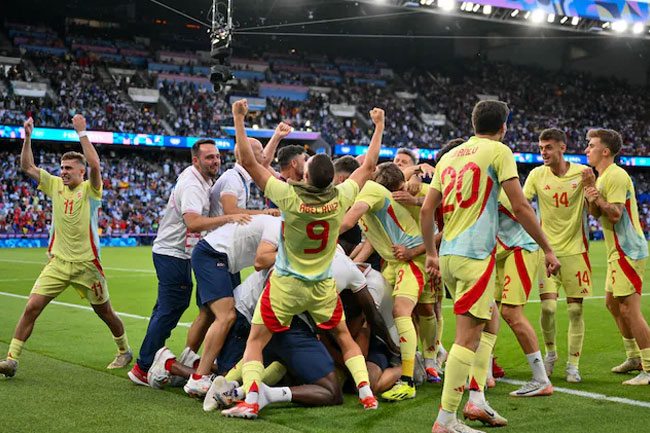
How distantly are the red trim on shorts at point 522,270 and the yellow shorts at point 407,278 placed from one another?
85 centimetres

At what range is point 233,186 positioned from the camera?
625cm

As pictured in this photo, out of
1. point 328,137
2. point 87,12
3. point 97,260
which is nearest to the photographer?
point 97,260

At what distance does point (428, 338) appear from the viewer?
22.3 feet

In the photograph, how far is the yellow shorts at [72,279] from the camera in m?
7.12

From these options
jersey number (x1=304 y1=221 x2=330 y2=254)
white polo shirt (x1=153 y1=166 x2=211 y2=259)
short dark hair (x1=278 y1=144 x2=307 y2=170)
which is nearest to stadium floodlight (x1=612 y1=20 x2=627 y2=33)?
short dark hair (x1=278 y1=144 x2=307 y2=170)

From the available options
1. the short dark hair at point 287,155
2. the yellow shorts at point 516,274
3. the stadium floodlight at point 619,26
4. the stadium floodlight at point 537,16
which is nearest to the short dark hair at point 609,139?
the yellow shorts at point 516,274

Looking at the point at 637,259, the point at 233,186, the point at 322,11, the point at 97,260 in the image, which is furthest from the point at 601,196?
the point at 322,11

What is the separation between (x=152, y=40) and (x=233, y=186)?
47233mm

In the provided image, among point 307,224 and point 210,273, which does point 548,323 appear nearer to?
point 307,224

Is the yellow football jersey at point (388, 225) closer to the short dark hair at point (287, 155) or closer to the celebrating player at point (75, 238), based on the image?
the short dark hair at point (287, 155)

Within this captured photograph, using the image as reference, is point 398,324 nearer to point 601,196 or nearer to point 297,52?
point 601,196

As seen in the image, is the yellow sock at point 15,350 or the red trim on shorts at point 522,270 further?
the yellow sock at point 15,350

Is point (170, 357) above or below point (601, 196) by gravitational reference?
below

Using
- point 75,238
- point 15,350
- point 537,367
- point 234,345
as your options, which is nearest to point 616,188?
point 537,367
